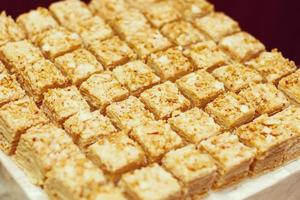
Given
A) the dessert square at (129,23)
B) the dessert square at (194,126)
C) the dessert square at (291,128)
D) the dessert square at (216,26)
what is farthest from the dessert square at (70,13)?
the dessert square at (291,128)

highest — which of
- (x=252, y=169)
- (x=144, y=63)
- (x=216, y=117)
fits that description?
(x=144, y=63)

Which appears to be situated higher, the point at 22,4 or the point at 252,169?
the point at 22,4

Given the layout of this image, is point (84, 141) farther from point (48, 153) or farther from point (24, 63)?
point (24, 63)

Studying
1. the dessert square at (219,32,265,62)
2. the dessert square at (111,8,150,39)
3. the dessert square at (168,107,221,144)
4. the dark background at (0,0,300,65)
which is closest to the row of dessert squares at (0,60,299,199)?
the dessert square at (168,107,221,144)

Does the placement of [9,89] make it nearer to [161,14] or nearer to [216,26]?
[161,14]

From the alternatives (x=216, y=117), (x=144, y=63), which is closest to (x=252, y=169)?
(x=216, y=117)
